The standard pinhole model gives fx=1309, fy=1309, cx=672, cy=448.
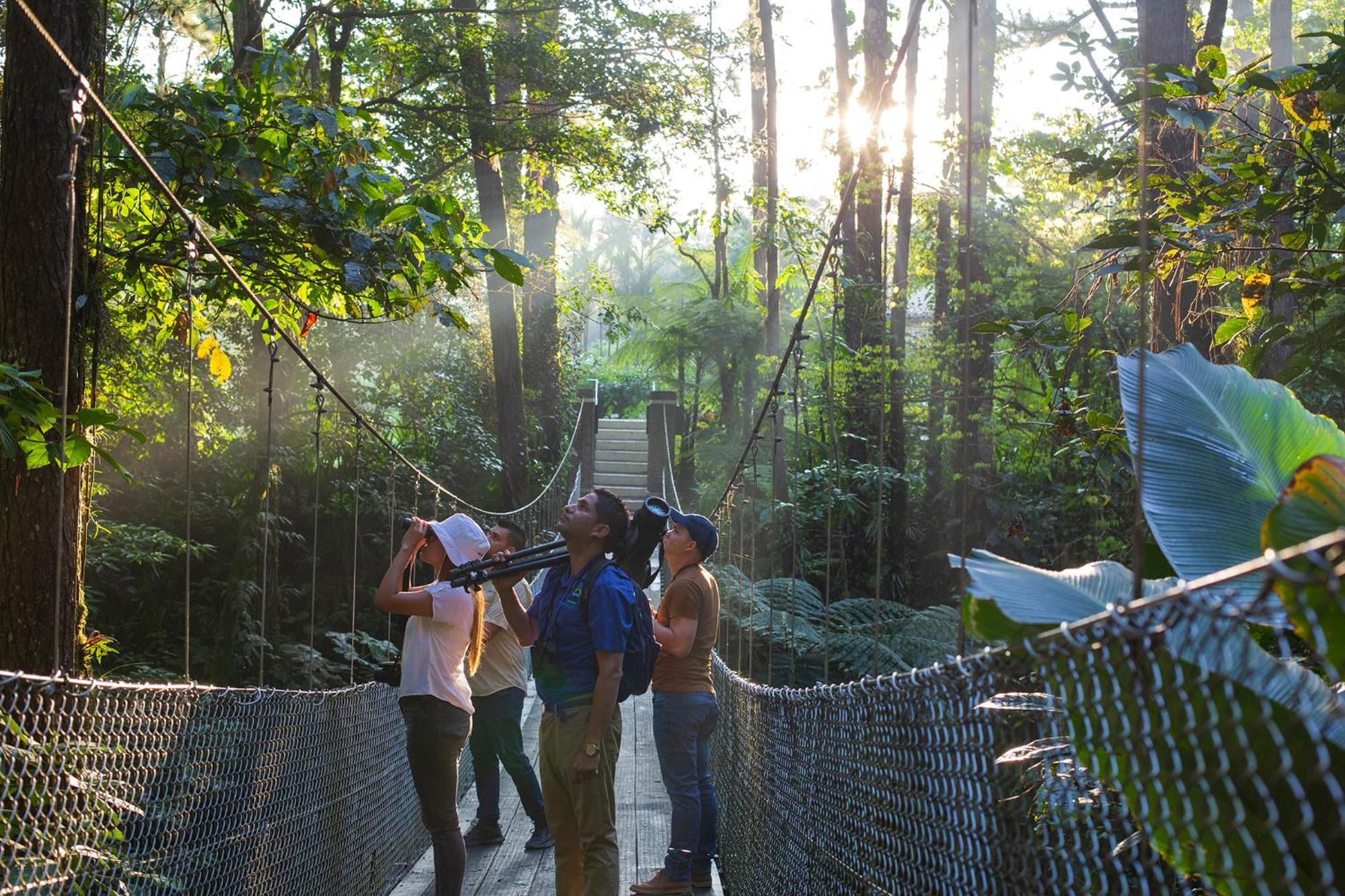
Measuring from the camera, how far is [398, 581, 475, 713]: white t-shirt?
306cm

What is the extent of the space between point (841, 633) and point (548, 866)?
3.56 metres

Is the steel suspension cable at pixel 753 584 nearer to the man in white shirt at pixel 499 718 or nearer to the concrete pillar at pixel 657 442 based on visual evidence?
the man in white shirt at pixel 499 718

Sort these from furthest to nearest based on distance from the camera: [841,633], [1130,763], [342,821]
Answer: [841,633]
[342,821]
[1130,763]

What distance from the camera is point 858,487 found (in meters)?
9.51

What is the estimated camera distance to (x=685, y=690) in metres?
3.46

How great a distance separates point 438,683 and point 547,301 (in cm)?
943

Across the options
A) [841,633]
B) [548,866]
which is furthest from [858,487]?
[548,866]

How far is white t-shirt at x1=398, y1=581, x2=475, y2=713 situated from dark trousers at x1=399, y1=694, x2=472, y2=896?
0.09 feet

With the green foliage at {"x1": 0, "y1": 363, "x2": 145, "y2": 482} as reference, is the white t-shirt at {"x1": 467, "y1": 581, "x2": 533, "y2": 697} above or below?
→ below

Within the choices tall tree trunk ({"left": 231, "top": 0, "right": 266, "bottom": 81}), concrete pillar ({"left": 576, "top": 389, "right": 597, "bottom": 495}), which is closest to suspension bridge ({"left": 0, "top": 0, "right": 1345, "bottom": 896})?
tall tree trunk ({"left": 231, "top": 0, "right": 266, "bottom": 81})

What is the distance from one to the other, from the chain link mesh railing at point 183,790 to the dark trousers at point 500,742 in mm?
451

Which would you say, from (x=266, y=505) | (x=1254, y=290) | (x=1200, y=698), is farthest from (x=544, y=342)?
(x=1200, y=698)

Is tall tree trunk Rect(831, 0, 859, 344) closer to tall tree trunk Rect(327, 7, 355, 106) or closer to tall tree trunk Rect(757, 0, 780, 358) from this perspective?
tall tree trunk Rect(757, 0, 780, 358)

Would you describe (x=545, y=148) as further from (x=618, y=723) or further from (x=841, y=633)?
(x=618, y=723)
